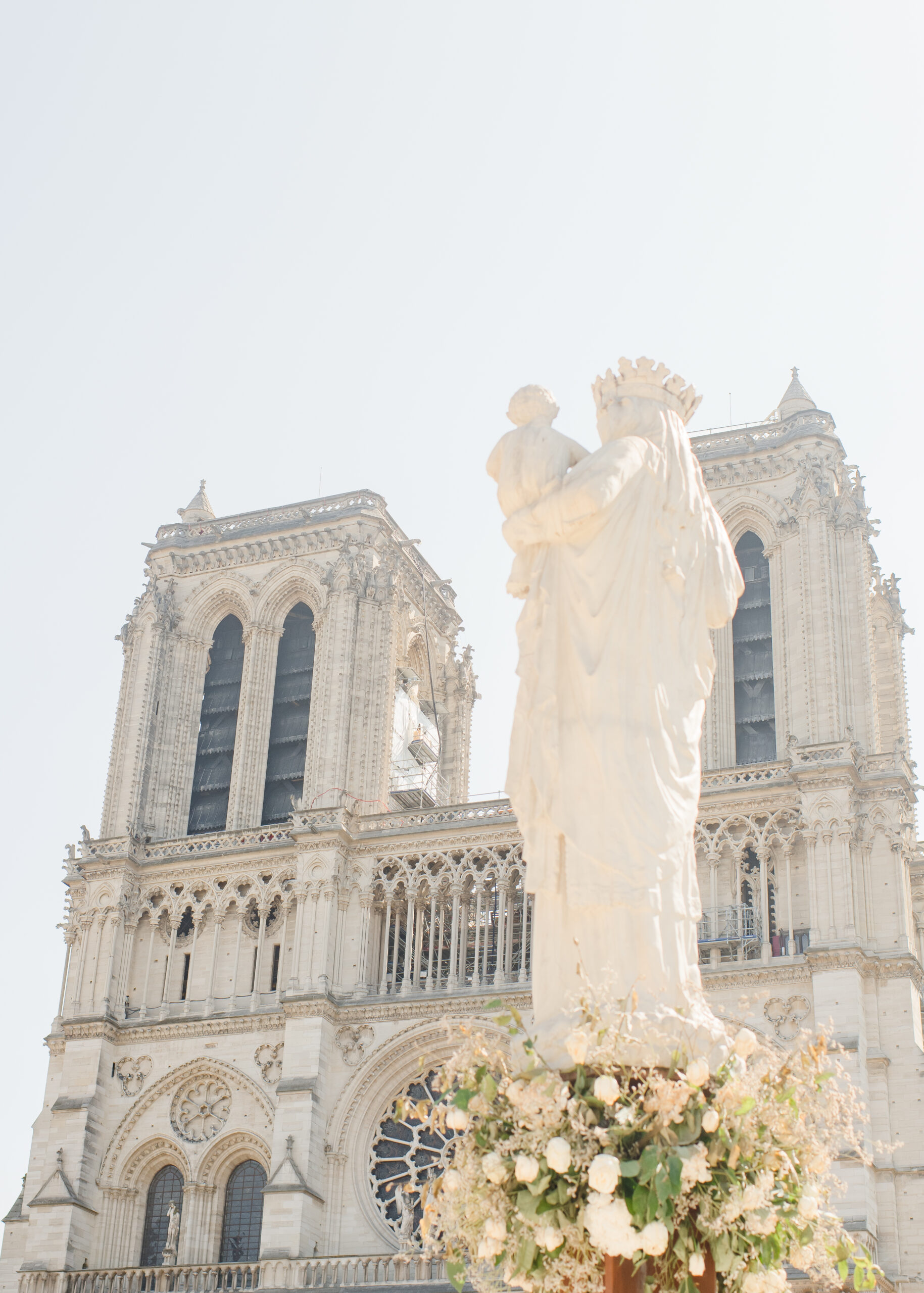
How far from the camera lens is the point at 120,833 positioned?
113 ft

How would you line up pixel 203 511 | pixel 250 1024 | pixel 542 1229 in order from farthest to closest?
pixel 203 511, pixel 250 1024, pixel 542 1229

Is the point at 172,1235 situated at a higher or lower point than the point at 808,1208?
higher

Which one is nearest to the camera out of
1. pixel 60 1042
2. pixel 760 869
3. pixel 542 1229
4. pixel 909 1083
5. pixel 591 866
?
pixel 542 1229

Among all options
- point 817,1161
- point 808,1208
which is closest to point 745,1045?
point 817,1161

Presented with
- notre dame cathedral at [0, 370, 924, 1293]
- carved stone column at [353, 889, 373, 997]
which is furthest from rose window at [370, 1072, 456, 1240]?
carved stone column at [353, 889, 373, 997]

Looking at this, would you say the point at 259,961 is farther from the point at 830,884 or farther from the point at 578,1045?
the point at 578,1045

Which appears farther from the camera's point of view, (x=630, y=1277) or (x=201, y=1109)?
(x=201, y=1109)

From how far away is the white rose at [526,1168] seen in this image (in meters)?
5.51

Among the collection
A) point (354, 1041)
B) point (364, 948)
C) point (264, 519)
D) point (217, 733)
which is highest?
point (264, 519)

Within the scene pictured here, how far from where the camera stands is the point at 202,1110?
31453 millimetres

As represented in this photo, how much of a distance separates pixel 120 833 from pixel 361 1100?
25.7ft

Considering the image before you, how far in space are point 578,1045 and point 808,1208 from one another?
94 cm

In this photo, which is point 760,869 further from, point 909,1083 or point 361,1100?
point 361,1100

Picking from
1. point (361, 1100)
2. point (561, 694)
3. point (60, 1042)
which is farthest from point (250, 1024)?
point (561, 694)
